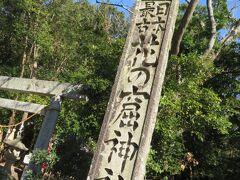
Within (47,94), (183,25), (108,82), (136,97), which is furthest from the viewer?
(47,94)

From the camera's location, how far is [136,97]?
3.58 meters

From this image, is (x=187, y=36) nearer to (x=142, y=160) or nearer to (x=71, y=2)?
(x=71, y=2)

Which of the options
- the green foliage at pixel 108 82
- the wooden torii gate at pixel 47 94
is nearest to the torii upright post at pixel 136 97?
the green foliage at pixel 108 82

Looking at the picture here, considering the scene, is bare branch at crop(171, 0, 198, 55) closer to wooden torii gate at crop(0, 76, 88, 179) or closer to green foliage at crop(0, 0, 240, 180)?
green foliage at crop(0, 0, 240, 180)

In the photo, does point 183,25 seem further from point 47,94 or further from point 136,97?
point 136,97

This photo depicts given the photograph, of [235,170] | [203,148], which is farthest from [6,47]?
[235,170]

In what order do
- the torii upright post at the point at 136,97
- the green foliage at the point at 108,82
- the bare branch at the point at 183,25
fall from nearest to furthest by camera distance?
the torii upright post at the point at 136,97
the green foliage at the point at 108,82
the bare branch at the point at 183,25

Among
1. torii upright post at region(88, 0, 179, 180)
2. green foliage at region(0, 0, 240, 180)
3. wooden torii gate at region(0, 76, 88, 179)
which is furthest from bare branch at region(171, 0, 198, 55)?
torii upright post at region(88, 0, 179, 180)

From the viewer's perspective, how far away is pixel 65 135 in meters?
8.99

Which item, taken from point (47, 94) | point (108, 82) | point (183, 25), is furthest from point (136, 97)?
point (47, 94)

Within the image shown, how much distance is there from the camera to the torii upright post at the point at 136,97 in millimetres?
3342

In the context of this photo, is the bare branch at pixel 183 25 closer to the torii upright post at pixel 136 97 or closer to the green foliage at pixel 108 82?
the green foliage at pixel 108 82

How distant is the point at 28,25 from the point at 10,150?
749 cm

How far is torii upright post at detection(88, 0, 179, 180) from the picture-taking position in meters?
3.34
